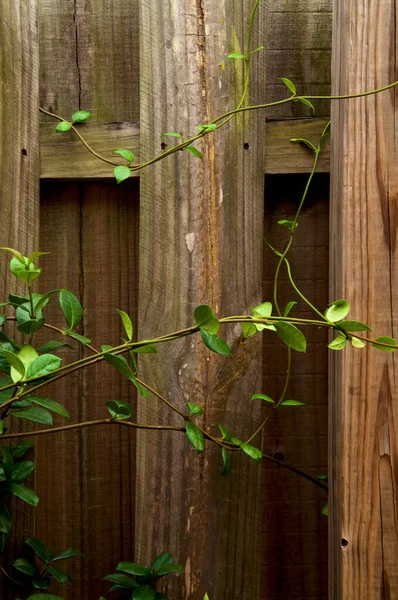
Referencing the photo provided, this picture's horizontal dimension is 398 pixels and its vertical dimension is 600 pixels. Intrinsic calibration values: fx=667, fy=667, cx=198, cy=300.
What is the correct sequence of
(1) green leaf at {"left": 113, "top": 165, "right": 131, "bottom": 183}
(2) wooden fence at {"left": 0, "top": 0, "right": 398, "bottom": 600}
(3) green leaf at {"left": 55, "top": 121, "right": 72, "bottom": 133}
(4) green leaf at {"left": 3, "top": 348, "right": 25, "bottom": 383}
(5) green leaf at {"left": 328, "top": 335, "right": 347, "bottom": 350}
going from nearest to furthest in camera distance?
(4) green leaf at {"left": 3, "top": 348, "right": 25, "bottom": 383}
(5) green leaf at {"left": 328, "top": 335, "right": 347, "bottom": 350}
(2) wooden fence at {"left": 0, "top": 0, "right": 398, "bottom": 600}
(1) green leaf at {"left": 113, "top": 165, "right": 131, "bottom": 183}
(3) green leaf at {"left": 55, "top": 121, "right": 72, "bottom": 133}

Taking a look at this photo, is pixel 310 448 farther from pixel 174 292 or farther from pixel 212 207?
pixel 212 207

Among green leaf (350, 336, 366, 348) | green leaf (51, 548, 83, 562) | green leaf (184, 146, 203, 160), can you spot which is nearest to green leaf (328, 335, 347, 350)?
green leaf (350, 336, 366, 348)

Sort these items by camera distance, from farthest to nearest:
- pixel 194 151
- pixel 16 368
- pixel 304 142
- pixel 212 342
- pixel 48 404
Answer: pixel 304 142 < pixel 194 151 < pixel 48 404 < pixel 212 342 < pixel 16 368

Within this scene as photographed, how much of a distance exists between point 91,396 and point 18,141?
65 cm

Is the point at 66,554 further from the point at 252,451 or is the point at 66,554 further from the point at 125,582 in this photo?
the point at 252,451

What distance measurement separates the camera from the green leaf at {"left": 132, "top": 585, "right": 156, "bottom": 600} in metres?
1.45

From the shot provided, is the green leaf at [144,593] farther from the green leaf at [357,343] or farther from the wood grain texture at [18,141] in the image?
the green leaf at [357,343]

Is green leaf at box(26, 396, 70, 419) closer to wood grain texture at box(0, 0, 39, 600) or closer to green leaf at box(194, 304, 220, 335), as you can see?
wood grain texture at box(0, 0, 39, 600)

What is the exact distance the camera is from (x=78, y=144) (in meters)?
1.60

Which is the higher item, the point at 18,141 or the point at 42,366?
the point at 18,141

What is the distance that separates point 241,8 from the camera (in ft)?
5.05

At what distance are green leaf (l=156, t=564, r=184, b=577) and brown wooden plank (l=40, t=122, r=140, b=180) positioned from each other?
3.07 feet

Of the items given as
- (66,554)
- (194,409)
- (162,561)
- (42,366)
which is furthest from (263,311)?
(66,554)

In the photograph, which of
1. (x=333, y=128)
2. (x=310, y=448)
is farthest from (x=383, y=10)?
(x=310, y=448)
